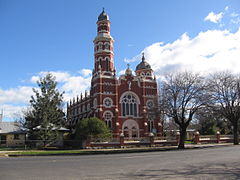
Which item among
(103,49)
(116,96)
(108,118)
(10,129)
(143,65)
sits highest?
(103,49)

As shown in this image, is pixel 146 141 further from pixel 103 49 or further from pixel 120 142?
pixel 103 49

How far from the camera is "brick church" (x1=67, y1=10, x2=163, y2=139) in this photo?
152 ft

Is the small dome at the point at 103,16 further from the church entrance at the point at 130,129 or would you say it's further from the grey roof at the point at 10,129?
the grey roof at the point at 10,129

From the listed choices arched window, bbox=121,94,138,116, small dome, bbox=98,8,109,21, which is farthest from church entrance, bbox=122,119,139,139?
small dome, bbox=98,8,109,21

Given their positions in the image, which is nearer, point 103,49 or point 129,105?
point 129,105

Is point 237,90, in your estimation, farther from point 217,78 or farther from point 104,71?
point 104,71

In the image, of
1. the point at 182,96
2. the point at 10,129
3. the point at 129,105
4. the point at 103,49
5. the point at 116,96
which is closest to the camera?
the point at 182,96

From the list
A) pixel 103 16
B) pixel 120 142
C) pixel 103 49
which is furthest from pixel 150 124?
pixel 103 16

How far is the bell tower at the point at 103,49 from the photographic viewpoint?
5231cm

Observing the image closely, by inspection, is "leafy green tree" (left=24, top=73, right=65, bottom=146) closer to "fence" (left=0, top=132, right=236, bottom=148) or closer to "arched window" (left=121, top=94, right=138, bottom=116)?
"fence" (left=0, top=132, right=236, bottom=148)

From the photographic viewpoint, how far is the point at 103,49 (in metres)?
52.7

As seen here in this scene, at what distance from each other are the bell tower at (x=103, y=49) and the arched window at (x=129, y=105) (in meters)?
7.19

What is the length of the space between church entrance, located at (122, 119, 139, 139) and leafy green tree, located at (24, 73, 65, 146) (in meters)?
14.0

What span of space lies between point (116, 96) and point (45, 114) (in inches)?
611
